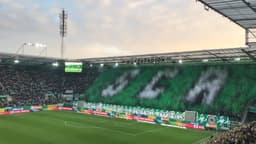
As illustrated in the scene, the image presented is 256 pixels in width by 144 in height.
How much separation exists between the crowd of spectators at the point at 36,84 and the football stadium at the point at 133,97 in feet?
0.62

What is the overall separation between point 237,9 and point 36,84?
54.2 metres

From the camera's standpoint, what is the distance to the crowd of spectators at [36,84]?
5956 cm

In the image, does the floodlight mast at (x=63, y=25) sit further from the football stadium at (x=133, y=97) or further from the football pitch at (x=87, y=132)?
the football pitch at (x=87, y=132)

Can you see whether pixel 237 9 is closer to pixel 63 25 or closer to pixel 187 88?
pixel 187 88

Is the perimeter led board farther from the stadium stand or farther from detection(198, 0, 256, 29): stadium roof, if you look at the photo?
detection(198, 0, 256, 29): stadium roof

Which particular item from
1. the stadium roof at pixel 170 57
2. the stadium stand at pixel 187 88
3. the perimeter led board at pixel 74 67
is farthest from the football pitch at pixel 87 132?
the stadium roof at pixel 170 57

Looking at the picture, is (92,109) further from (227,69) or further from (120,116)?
(227,69)

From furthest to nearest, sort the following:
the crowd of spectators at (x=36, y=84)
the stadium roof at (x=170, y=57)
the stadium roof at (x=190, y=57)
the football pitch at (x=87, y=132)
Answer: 1. the crowd of spectators at (x=36, y=84)
2. the stadium roof at (x=170, y=57)
3. the stadium roof at (x=190, y=57)
4. the football pitch at (x=87, y=132)

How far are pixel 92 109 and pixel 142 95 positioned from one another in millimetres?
10077

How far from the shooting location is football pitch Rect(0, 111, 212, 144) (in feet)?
109

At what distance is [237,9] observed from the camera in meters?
19.3

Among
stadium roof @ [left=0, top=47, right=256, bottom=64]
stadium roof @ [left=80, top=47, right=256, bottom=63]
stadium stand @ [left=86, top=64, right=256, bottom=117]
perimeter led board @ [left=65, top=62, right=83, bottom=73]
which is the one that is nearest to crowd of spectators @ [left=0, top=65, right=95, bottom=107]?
stadium roof @ [left=0, top=47, right=256, bottom=64]

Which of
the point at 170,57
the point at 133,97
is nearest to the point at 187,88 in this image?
the point at 170,57

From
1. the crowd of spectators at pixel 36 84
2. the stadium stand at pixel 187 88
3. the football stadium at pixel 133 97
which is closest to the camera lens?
the football stadium at pixel 133 97
